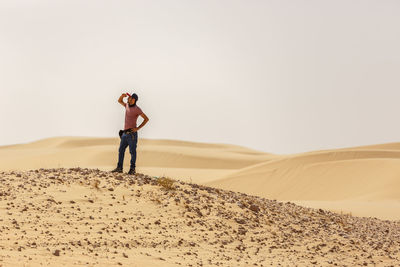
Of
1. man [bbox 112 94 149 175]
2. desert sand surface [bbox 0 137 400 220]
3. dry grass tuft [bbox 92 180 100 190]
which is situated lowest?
desert sand surface [bbox 0 137 400 220]

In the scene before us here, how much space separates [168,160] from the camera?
50.8 m

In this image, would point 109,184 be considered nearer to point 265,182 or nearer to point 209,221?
point 209,221

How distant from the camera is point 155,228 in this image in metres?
10.2

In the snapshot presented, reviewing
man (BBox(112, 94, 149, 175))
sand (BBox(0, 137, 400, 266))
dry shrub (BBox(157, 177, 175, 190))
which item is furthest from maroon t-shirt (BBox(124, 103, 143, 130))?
dry shrub (BBox(157, 177, 175, 190))

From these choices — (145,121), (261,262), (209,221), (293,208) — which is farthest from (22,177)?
(293,208)

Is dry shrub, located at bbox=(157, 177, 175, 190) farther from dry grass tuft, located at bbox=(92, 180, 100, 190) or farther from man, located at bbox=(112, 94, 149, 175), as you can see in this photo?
dry grass tuft, located at bbox=(92, 180, 100, 190)

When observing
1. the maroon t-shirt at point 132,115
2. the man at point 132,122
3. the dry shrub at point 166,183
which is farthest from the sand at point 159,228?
the maroon t-shirt at point 132,115

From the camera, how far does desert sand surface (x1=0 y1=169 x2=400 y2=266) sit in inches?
333

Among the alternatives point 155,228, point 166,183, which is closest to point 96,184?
point 166,183

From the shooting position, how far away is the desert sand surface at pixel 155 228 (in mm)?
8461

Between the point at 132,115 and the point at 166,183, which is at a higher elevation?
the point at 132,115

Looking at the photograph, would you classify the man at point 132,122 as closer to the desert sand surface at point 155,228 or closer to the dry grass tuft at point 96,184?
the desert sand surface at point 155,228

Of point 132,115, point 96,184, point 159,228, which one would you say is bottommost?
point 159,228

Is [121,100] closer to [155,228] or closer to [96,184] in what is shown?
[96,184]
